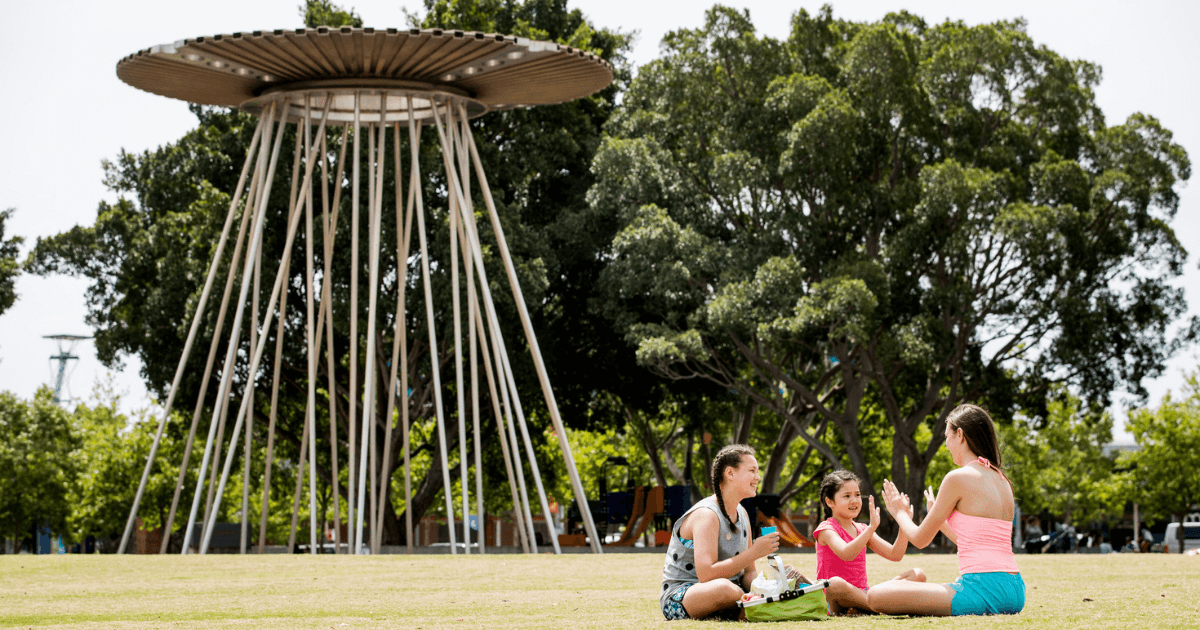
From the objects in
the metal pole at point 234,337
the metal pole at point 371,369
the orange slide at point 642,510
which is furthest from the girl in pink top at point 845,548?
the orange slide at point 642,510

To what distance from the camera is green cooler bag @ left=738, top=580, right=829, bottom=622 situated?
589 cm

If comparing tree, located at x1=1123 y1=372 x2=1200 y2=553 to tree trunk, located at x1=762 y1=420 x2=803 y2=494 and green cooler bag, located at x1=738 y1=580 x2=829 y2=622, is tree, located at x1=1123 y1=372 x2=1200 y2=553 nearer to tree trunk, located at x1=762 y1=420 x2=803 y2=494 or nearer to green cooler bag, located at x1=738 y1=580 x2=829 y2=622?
tree trunk, located at x1=762 y1=420 x2=803 y2=494

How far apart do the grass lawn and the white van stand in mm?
29964

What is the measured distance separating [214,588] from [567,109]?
1902 centimetres

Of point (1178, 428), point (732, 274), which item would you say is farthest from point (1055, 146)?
point (1178, 428)

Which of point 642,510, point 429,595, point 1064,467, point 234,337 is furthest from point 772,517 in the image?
point 1064,467

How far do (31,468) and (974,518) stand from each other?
1487 inches

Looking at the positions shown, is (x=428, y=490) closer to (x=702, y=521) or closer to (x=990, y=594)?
(x=702, y=521)

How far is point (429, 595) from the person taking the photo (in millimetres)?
9008

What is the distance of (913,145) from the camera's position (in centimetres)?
2603

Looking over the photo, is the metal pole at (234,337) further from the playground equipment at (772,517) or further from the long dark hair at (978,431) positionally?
the long dark hair at (978,431)

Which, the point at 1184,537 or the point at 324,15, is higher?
the point at 324,15

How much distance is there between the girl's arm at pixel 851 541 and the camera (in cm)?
607

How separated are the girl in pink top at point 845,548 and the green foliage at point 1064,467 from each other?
39.0 m
